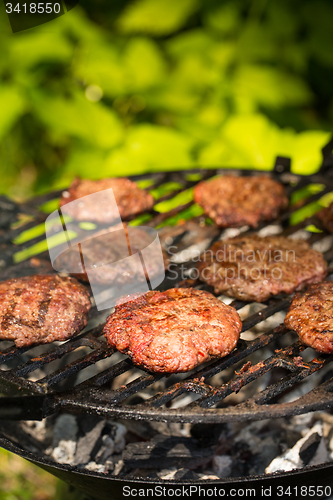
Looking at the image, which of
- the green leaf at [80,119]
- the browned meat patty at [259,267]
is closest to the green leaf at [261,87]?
the green leaf at [80,119]

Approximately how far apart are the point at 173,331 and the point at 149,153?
9.61 feet

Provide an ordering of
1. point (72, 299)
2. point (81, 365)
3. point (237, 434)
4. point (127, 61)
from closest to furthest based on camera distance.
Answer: point (81, 365), point (72, 299), point (237, 434), point (127, 61)

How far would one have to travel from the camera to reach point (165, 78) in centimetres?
525

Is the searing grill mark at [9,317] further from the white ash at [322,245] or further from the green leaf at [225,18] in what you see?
the green leaf at [225,18]

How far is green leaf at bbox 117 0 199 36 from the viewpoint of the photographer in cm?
477

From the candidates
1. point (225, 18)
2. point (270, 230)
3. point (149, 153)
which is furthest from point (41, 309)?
point (225, 18)

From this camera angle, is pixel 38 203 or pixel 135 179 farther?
pixel 135 179

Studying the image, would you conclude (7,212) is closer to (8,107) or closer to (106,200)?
(106,200)

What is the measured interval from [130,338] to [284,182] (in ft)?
6.34

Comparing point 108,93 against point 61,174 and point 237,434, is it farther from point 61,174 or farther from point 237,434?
point 237,434

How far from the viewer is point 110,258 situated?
2.52 metres

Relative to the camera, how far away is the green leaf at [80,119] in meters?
4.86

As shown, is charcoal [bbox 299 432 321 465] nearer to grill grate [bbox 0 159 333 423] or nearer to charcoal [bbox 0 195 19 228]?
grill grate [bbox 0 159 333 423]

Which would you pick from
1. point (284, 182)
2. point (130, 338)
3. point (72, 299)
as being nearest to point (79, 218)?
point (72, 299)
